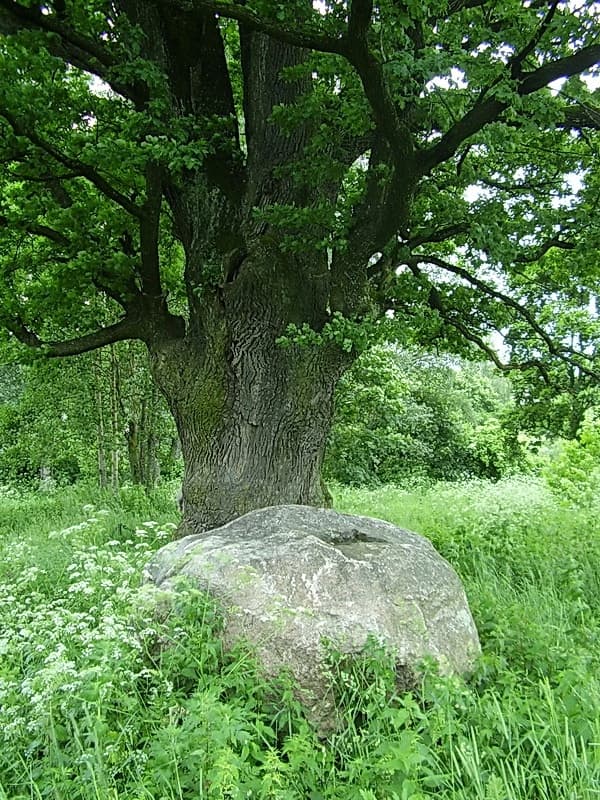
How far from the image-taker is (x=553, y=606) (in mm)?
5301

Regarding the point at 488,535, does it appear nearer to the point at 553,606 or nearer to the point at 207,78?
the point at 553,606

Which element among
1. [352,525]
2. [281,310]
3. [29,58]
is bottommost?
[352,525]

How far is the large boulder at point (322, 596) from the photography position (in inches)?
148

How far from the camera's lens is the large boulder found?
3.75 m

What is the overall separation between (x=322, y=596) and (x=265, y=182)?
4.86 meters

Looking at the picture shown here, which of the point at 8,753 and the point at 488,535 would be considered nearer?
the point at 8,753

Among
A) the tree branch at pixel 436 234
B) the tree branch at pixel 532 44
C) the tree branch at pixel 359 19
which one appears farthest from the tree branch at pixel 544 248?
the tree branch at pixel 359 19

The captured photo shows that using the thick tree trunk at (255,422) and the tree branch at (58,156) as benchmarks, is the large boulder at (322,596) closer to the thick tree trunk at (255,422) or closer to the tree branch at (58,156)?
the thick tree trunk at (255,422)

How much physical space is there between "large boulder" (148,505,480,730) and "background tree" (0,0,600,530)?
2046mm

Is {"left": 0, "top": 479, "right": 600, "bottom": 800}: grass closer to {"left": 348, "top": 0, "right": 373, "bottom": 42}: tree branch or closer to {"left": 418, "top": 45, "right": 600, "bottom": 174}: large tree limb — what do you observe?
{"left": 418, "top": 45, "right": 600, "bottom": 174}: large tree limb

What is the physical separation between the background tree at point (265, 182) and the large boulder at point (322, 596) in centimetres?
205

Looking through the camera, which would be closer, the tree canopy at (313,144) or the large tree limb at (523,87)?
the large tree limb at (523,87)

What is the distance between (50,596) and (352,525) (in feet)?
9.33

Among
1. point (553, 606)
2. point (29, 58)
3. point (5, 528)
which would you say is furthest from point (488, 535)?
point (5, 528)
